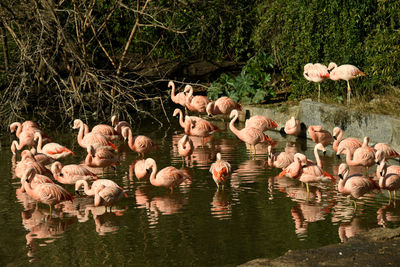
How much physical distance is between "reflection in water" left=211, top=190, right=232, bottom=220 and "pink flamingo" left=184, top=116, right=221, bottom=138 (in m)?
3.26

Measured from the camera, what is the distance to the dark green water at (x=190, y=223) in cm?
591

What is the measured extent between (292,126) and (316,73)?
4.47 feet

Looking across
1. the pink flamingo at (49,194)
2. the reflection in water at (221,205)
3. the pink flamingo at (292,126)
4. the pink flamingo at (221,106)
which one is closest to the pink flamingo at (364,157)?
the reflection in water at (221,205)

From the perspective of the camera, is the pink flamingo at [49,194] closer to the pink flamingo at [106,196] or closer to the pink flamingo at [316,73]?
the pink flamingo at [106,196]

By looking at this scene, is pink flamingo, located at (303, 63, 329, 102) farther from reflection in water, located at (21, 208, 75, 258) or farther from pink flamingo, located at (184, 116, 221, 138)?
reflection in water, located at (21, 208, 75, 258)

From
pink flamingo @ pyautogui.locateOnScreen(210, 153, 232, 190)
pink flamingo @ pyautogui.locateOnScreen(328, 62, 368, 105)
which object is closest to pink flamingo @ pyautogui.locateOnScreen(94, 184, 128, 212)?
pink flamingo @ pyautogui.locateOnScreen(210, 153, 232, 190)

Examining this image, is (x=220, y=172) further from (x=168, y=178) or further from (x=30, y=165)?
(x=30, y=165)

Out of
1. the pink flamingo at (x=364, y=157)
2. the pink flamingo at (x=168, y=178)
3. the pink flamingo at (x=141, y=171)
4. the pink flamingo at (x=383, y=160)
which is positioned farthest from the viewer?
the pink flamingo at (x=364, y=157)

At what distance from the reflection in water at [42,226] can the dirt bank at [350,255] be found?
2256 millimetres

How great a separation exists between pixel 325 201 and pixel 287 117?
15.8ft

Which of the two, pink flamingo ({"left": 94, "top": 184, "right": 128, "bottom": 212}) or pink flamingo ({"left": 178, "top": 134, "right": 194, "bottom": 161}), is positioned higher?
pink flamingo ({"left": 178, "top": 134, "right": 194, "bottom": 161})

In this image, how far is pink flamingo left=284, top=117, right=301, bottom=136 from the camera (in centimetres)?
1129

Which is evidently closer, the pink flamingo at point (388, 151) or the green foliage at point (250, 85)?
the pink flamingo at point (388, 151)

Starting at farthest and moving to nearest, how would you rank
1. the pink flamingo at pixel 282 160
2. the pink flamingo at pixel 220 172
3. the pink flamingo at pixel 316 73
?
the pink flamingo at pixel 316 73 < the pink flamingo at pixel 282 160 < the pink flamingo at pixel 220 172
